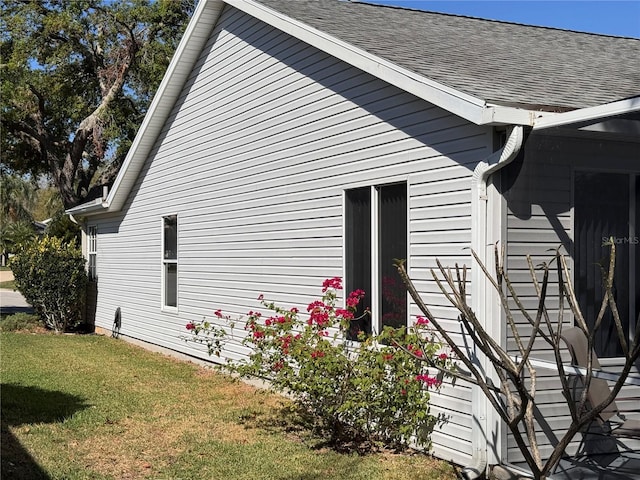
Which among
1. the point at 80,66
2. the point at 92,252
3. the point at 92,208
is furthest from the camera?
the point at 80,66

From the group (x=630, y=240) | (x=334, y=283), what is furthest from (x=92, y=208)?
(x=630, y=240)

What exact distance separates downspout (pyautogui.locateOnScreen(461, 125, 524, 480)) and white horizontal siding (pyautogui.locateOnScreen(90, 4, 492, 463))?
170 millimetres

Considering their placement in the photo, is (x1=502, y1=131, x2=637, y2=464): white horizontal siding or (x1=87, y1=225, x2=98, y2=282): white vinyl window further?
(x1=87, y1=225, x2=98, y2=282): white vinyl window

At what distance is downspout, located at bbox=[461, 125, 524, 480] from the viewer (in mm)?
5805

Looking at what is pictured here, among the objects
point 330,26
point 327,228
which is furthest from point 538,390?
point 330,26

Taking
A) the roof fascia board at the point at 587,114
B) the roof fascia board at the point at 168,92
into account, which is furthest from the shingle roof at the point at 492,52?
the roof fascia board at the point at 168,92

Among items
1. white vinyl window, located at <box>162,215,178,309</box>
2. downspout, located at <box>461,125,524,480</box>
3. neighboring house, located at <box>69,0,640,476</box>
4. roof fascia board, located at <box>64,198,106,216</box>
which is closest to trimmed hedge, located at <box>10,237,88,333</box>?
roof fascia board, located at <box>64,198,106,216</box>

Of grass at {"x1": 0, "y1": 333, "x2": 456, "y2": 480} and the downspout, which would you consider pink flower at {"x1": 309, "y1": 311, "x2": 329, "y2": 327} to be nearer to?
grass at {"x1": 0, "y1": 333, "x2": 456, "y2": 480}

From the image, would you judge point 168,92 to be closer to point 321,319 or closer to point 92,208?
point 92,208

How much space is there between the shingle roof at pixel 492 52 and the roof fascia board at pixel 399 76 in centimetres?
10

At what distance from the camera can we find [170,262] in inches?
521

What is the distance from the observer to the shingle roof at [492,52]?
20.2 feet

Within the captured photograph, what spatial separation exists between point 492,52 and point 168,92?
658 centimetres

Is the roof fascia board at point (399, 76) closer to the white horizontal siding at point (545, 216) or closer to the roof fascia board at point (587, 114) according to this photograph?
the roof fascia board at point (587, 114)
